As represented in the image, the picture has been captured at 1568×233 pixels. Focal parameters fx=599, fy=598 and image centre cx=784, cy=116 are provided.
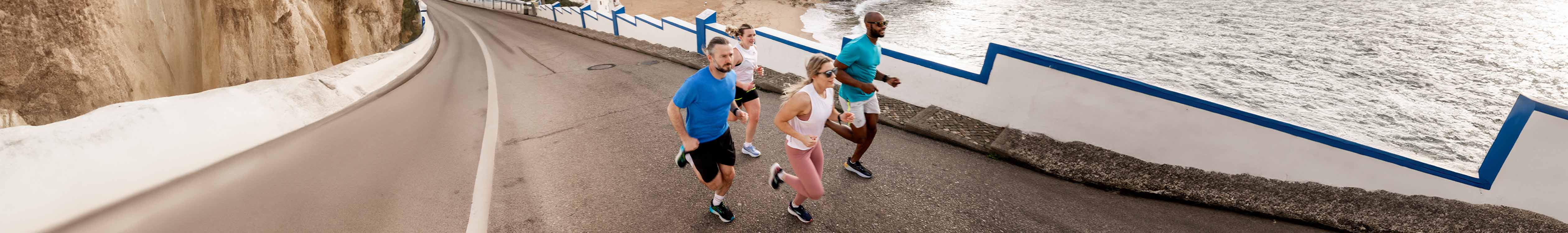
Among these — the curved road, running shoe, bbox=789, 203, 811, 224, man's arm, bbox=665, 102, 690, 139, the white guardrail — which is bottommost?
Answer: the white guardrail

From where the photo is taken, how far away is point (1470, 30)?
49.2 meters

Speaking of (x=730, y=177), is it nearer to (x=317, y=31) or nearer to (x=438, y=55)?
(x=317, y=31)

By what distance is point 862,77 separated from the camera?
5480 millimetres

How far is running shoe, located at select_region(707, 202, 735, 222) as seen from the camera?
15.4 feet

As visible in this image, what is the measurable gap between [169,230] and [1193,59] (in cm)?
4713

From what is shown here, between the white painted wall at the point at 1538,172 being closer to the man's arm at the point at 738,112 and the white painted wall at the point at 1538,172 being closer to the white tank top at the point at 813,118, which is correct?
the white tank top at the point at 813,118

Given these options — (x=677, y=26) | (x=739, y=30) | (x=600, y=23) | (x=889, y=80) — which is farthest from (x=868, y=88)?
(x=600, y=23)

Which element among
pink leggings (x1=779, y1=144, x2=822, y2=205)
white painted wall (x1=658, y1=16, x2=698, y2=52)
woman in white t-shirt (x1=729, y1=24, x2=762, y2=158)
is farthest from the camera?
white painted wall (x1=658, y1=16, x2=698, y2=52)

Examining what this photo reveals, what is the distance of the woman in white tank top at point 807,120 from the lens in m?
4.04

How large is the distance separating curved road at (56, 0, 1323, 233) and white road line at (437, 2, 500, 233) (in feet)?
0.17

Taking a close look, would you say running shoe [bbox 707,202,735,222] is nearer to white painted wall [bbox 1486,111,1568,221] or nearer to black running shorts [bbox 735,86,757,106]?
black running shorts [bbox 735,86,757,106]

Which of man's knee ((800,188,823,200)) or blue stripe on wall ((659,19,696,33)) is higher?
man's knee ((800,188,823,200))

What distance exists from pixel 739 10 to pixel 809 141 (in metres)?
44.1

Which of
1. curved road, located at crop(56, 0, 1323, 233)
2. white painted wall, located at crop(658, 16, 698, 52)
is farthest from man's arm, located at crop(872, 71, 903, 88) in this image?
white painted wall, located at crop(658, 16, 698, 52)
